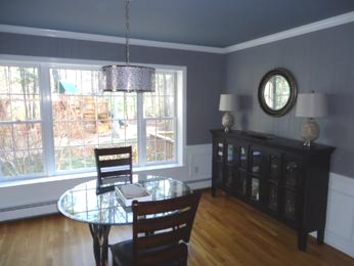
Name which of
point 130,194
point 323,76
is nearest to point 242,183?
point 323,76

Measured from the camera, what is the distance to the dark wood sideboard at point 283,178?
265 cm

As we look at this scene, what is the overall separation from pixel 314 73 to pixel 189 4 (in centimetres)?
161

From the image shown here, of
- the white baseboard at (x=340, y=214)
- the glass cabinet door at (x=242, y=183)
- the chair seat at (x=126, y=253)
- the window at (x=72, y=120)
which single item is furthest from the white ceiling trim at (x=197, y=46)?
the chair seat at (x=126, y=253)

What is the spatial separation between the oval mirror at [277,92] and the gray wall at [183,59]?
3.06 ft

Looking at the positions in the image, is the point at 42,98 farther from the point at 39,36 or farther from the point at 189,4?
the point at 189,4

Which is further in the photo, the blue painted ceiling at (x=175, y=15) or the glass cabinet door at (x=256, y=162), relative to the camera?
the glass cabinet door at (x=256, y=162)

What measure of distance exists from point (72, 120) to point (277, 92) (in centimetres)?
276

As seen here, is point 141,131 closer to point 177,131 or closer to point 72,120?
point 177,131

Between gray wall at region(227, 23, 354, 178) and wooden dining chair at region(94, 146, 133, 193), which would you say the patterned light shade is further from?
gray wall at region(227, 23, 354, 178)

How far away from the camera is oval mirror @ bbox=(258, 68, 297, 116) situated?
3.21 meters

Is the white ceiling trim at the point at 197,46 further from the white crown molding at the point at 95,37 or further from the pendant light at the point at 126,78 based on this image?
the pendant light at the point at 126,78

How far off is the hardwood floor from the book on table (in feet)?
2.71

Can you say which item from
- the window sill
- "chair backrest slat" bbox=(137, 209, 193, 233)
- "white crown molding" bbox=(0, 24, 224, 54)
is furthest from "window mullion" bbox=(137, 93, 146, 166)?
"chair backrest slat" bbox=(137, 209, 193, 233)

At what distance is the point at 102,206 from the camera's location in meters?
2.05
